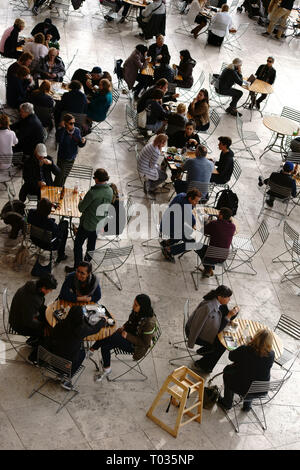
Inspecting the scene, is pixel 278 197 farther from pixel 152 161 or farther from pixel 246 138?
pixel 152 161

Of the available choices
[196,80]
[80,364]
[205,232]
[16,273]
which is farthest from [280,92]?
[80,364]

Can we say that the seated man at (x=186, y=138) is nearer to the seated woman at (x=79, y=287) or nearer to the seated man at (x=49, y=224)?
the seated man at (x=49, y=224)

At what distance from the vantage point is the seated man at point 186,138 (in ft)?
34.8

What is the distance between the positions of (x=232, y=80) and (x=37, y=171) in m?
6.16

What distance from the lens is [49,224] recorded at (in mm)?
8062

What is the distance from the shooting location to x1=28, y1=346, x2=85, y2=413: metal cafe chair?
6457mm

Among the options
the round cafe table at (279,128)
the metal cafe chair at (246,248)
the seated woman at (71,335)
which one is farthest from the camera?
the round cafe table at (279,128)

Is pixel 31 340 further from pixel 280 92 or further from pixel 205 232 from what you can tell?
pixel 280 92

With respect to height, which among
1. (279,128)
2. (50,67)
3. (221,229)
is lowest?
(50,67)

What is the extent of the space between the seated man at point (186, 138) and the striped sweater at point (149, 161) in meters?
0.94

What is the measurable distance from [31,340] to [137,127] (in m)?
5.59

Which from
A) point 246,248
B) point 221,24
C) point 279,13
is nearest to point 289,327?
point 246,248

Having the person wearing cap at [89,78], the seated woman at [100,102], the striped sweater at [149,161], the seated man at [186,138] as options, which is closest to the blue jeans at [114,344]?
the striped sweater at [149,161]
